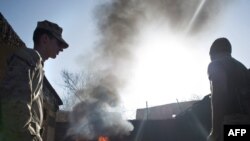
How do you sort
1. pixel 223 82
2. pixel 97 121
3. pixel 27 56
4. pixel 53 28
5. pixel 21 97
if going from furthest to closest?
pixel 97 121 → pixel 223 82 → pixel 53 28 → pixel 27 56 → pixel 21 97

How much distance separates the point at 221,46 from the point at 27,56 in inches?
94.2

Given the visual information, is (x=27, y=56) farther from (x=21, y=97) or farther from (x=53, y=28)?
(x=53, y=28)

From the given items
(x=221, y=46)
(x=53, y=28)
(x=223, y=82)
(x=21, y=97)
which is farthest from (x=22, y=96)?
(x=221, y=46)

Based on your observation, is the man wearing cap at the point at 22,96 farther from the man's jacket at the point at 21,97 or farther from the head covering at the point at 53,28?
the head covering at the point at 53,28

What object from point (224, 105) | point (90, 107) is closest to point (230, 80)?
point (224, 105)

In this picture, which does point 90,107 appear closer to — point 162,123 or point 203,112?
point 162,123

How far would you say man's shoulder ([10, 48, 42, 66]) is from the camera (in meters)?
2.07

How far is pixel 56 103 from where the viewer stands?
20656 mm

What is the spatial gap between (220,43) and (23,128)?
8.48 ft

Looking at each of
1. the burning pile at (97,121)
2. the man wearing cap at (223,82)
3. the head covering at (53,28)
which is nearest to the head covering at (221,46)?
the man wearing cap at (223,82)

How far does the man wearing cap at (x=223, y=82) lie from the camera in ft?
10.3


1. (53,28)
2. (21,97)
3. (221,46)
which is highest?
(221,46)

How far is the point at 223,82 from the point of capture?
3246 millimetres

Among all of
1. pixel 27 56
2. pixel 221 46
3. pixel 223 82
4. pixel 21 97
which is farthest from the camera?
pixel 221 46
